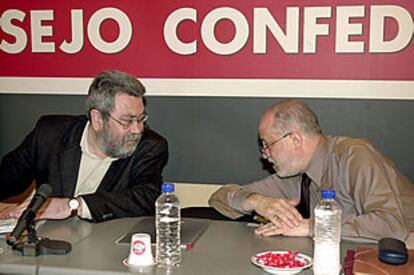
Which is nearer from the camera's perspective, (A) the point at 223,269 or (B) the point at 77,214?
(A) the point at 223,269

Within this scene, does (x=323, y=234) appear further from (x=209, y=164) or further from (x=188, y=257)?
(x=209, y=164)

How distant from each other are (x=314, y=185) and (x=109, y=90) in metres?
1.13

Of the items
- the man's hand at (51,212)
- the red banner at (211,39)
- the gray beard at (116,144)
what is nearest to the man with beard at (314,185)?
the gray beard at (116,144)

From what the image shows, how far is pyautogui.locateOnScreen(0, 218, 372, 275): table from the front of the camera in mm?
1998

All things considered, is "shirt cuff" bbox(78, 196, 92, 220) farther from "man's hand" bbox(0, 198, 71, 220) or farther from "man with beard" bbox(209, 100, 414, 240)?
"man with beard" bbox(209, 100, 414, 240)

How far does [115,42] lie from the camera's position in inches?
154

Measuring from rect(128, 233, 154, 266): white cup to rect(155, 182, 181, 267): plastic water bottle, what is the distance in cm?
5

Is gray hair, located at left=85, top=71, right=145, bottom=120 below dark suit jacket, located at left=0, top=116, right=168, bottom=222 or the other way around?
the other way around

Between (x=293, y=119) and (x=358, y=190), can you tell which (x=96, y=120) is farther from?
(x=358, y=190)

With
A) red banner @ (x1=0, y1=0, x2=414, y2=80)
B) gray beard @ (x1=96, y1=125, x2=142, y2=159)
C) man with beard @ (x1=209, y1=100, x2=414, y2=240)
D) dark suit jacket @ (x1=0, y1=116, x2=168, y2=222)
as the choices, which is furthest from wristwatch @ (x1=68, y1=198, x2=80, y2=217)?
red banner @ (x1=0, y1=0, x2=414, y2=80)

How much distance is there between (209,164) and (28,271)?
1.94 m

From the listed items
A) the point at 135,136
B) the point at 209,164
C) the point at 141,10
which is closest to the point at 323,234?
the point at 135,136

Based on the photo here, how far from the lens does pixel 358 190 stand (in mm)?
2453

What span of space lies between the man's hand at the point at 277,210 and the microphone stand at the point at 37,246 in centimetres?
81
